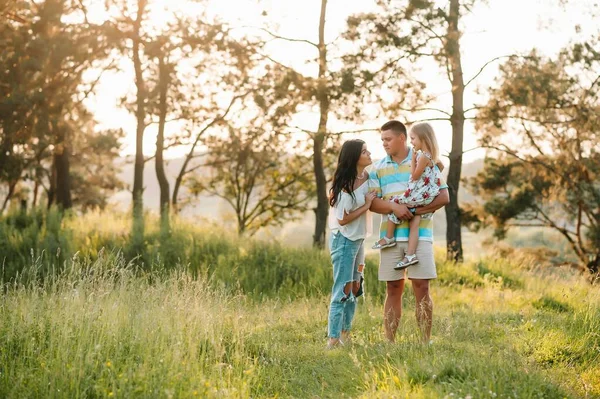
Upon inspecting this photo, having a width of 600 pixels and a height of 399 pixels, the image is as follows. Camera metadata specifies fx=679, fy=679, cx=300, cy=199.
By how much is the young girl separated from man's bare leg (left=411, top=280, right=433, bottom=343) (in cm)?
23

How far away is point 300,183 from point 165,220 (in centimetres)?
1496

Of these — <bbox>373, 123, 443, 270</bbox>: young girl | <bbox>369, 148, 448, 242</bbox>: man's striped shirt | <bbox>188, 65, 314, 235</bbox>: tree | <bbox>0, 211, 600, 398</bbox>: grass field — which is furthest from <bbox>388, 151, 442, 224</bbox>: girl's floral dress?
<bbox>188, 65, 314, 235</bbox>: tree

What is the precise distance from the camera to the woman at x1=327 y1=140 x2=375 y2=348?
6.23m

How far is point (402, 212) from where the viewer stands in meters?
5.86

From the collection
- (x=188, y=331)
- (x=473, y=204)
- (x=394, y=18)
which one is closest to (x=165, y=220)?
(x=394, y=18)

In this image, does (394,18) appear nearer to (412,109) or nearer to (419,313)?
(412,109)

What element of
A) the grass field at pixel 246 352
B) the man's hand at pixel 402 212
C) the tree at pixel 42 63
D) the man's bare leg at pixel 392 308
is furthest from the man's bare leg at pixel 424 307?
the tree at pixel 42 63

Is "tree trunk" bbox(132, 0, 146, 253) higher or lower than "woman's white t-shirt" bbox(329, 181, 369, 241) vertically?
higher

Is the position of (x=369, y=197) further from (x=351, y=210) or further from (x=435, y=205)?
(x=435, y=205)

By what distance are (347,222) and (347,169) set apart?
49 centimetres

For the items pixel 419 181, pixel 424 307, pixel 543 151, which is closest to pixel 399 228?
pixel 419 181

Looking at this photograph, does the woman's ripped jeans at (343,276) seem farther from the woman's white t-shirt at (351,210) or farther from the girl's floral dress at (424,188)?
the girl's floral dress at (424,188)

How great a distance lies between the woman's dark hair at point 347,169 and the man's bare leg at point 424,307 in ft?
3.39

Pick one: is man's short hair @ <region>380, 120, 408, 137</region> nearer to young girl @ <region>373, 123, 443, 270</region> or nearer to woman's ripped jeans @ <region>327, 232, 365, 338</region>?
young girl @ <region>373, 123, 443, 270</region>
